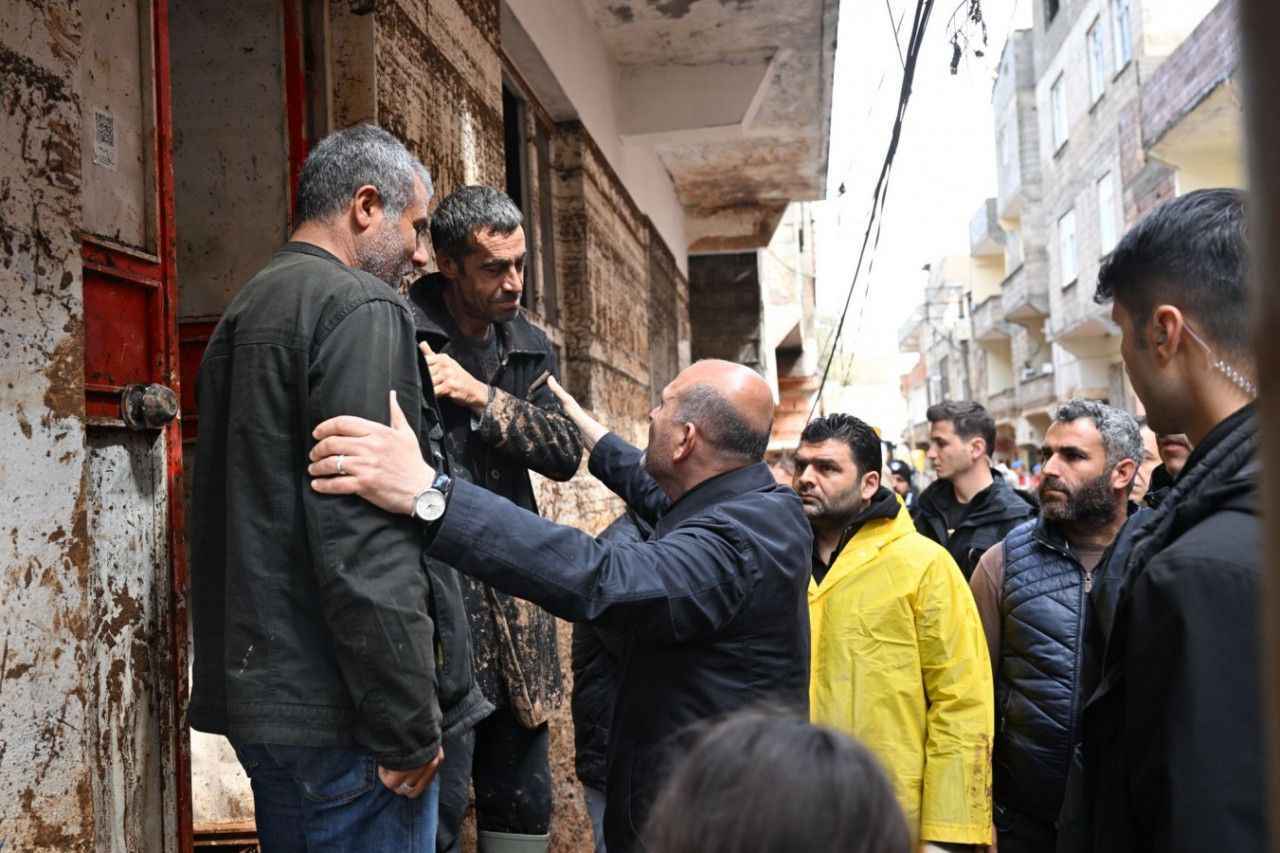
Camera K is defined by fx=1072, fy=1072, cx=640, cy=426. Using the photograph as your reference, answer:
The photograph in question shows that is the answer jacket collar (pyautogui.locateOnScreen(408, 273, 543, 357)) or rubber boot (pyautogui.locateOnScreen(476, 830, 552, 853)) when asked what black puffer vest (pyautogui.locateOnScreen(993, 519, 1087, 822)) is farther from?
jacket collar (pyautogui.locateOnScreen(408, 273, 543, 357))

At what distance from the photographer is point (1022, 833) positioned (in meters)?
3.22

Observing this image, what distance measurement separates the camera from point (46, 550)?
2.05 metres

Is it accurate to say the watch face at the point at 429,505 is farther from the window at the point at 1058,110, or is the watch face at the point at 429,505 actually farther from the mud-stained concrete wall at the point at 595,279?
the window at the point at 1058,110

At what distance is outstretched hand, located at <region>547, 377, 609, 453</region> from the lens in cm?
328

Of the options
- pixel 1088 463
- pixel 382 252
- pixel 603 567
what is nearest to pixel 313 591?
pixel 603 567

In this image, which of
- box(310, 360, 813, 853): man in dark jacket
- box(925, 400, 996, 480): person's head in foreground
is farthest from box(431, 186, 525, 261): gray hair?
box(925, 400, 996, 480): person's head in foreground

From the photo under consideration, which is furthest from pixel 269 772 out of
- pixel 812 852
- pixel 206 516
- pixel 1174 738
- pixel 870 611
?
pixel 870 611

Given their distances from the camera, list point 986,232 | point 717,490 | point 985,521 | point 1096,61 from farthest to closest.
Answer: point 986,232 → point 1096,61 → point 985,521 → point 717,490

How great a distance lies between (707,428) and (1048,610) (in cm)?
144

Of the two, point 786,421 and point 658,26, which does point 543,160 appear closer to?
point 658,26

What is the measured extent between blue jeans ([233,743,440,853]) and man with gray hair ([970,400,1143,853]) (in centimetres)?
191

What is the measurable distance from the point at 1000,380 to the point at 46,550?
4334 centimetres

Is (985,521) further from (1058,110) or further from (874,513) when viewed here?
(1058,110)

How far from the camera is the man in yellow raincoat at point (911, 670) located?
3021 mm
